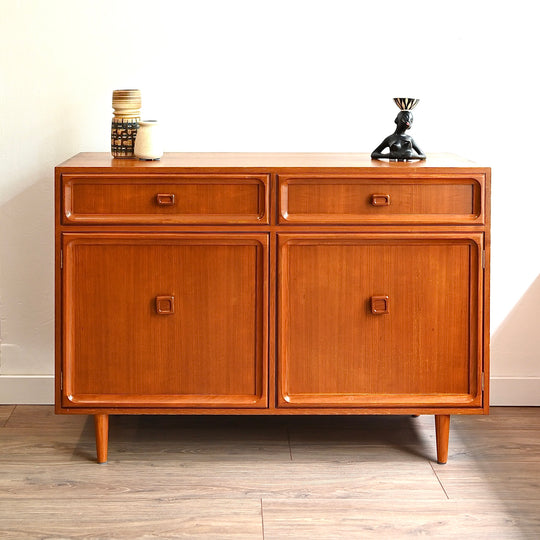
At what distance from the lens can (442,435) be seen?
2.51 metres

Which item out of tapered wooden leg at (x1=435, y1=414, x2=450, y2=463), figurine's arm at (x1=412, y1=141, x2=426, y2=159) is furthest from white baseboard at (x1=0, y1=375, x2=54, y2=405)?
figurine's arm at (x1=412, y1=141, x2=426, y2=159)

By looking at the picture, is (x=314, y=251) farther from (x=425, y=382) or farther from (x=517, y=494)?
(x=517, y=494)

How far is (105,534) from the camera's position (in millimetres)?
2094

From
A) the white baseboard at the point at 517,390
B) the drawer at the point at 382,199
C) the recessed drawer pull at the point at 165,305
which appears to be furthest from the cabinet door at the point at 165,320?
the white baseboard at the point at 517,390

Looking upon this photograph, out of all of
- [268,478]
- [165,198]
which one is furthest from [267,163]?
[268,478]

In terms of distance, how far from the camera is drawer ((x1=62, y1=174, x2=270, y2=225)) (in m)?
2.38

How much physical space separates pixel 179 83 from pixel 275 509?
1.36 m

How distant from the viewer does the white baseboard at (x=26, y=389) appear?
9.77 feet

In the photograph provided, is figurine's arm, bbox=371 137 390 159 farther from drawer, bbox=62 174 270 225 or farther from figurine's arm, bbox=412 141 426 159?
drawer, bbox=62 174 270 225

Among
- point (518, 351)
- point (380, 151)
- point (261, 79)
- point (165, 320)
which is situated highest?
point (261, 79)

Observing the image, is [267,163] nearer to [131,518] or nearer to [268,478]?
[268,478]

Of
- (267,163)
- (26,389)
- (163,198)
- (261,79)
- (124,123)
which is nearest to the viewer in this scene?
(163,198)

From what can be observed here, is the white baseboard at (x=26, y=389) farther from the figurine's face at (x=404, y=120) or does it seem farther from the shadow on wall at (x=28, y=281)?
the figurine's face at (x=404, y=120)

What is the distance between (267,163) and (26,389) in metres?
1.15
